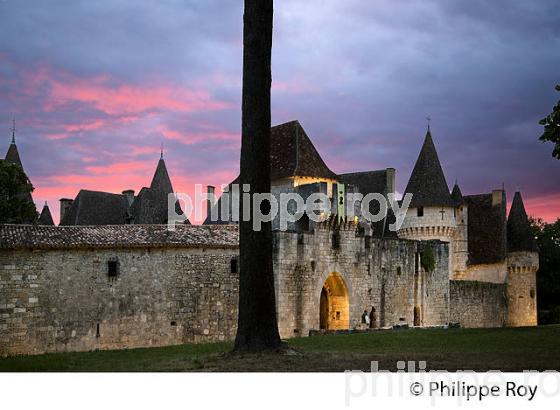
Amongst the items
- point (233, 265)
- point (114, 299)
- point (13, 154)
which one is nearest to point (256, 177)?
point (114, 299)

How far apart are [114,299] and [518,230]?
3246cm

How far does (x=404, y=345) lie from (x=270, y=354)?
484cm

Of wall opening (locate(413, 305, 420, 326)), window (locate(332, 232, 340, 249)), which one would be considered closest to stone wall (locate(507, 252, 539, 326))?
wall opening (locate(413, 305, 420, 326))

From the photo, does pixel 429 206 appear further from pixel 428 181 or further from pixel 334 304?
pixel 334 304

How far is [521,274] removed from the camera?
48.1 meters

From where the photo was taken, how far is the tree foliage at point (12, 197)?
3366 centimetres

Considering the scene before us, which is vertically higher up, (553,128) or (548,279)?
(553,128)

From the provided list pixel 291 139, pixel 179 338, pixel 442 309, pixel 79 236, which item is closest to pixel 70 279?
pixel 79 236

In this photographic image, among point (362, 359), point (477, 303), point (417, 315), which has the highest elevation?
point (362, 359)

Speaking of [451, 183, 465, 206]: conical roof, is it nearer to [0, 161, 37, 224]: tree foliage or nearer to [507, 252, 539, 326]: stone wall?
[507, 252, 539, 326]: stone wall

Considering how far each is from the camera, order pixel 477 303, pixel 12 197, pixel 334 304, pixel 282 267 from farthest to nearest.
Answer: pixel 477 303, pixel 12 197, pixel 334 304, pixel 282 267

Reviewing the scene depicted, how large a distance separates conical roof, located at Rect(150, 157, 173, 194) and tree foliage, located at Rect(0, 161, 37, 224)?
43.6 ft

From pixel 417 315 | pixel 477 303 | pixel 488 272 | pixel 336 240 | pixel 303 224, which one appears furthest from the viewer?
pixel 488 272

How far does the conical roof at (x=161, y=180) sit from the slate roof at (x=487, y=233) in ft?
66.1
